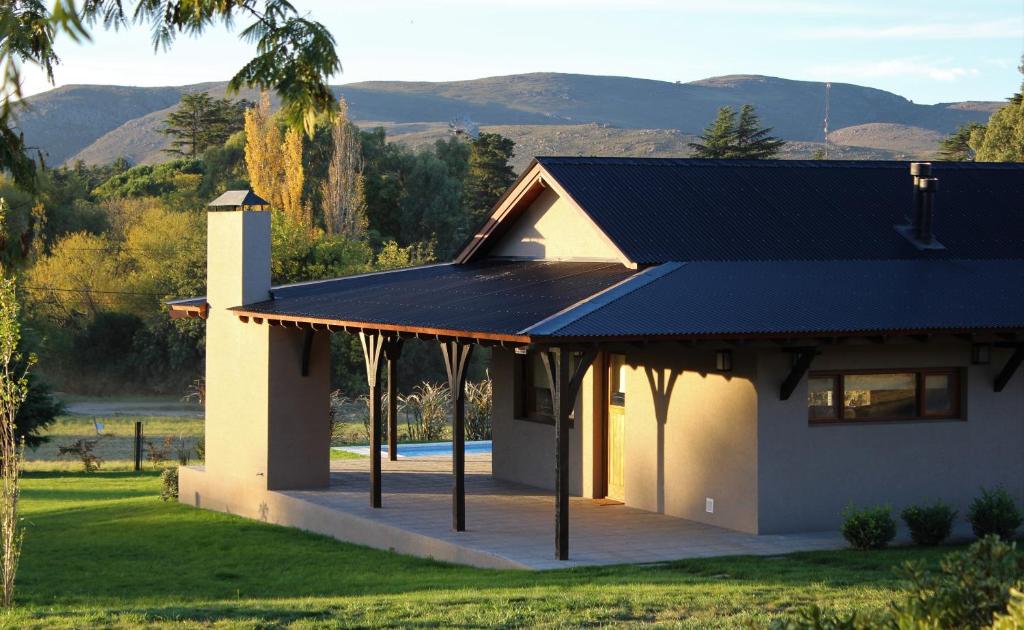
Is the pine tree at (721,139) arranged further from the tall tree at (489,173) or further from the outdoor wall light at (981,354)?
the outdoor wall light at (981,354)

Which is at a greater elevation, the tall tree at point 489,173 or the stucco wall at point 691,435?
the tall tree at point 489,173

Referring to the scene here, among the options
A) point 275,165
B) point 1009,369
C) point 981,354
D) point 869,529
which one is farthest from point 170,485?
point 275,165

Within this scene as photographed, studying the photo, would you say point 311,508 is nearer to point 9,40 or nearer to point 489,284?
point 489,284

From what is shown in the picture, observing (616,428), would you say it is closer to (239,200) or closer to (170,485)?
(239,200)

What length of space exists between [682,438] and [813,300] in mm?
2151

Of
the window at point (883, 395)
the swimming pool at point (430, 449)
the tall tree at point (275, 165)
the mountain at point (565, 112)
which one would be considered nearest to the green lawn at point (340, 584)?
the window at point (883, 395)

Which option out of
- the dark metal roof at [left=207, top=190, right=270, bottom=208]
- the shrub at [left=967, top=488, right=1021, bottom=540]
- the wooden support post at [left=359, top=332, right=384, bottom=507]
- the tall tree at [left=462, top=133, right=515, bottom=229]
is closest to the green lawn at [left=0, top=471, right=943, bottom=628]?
the wooden support post at [left=359, top=332, right=384, bottom=507]

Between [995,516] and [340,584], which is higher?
[995,516]

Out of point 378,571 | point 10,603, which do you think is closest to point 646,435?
point 378,571

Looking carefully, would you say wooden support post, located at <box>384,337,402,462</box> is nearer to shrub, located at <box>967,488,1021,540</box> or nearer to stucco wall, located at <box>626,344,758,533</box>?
stucco wall, located at <box>626,344,758,533</box>

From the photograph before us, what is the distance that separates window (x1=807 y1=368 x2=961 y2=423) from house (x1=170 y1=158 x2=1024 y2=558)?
0.02m

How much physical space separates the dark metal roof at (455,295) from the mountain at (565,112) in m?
92.1

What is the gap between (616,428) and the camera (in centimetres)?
1728

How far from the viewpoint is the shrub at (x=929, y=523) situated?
14.0m
